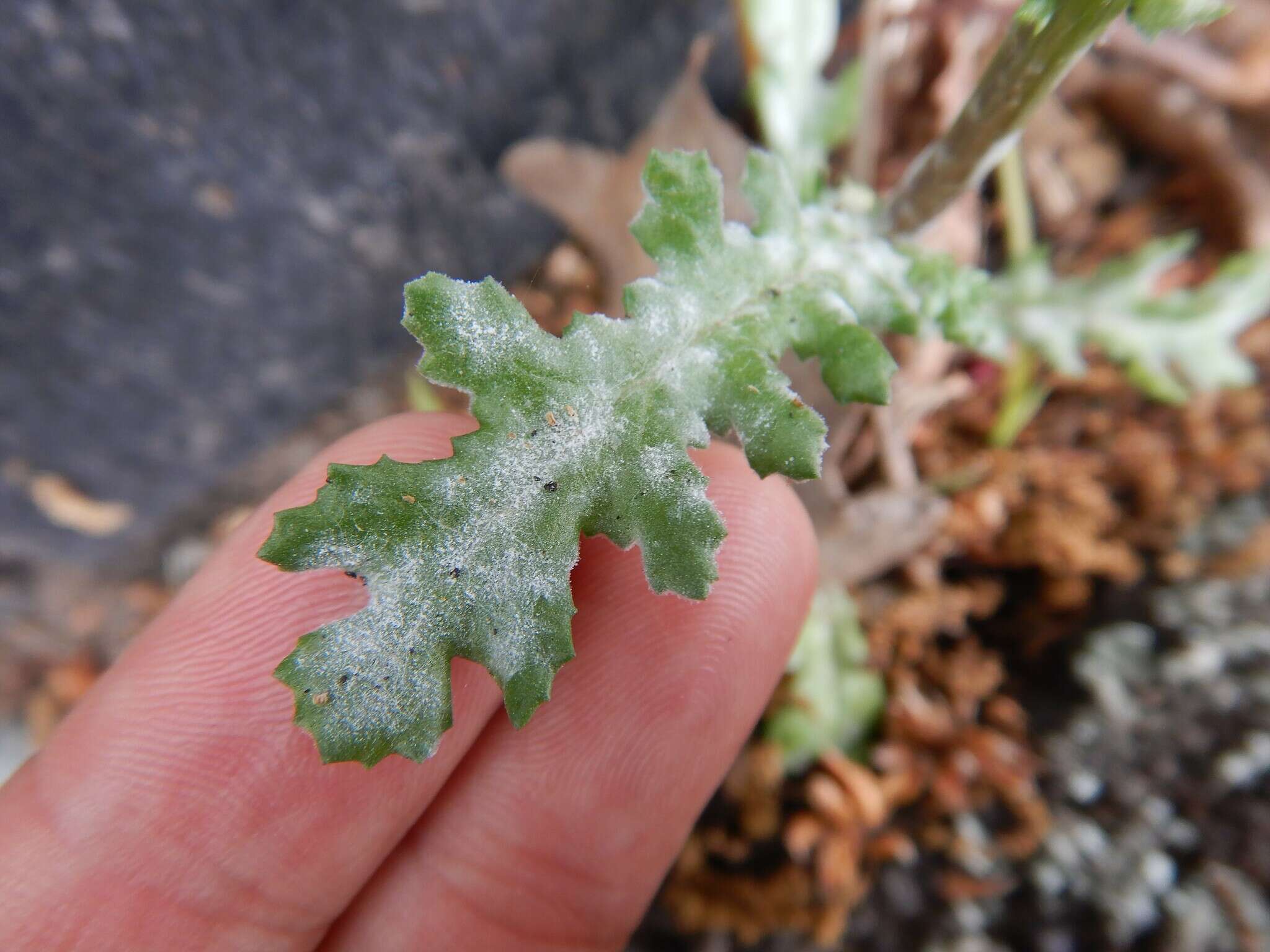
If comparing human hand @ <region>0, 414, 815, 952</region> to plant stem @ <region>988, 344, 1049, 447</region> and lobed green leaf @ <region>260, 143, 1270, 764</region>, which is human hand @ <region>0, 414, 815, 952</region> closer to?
lobed green leaf @ <region>260, 143, 1270, 764</region>

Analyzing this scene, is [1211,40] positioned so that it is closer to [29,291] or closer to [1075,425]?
[1075,425]

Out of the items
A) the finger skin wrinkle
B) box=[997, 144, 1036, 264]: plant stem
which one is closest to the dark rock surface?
box=[997, 144, 1036, 264]: plant stem

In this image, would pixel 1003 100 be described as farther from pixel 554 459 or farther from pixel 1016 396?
pixel 1016 396

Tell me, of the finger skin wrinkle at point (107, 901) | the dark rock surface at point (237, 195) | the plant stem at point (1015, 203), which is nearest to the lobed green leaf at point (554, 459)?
the finger skin wrinkle at point (107, 901)

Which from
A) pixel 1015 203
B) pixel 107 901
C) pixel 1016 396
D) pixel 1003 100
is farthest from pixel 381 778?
pixel 1015 203

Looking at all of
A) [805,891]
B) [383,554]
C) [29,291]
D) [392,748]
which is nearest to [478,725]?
[392,748]
